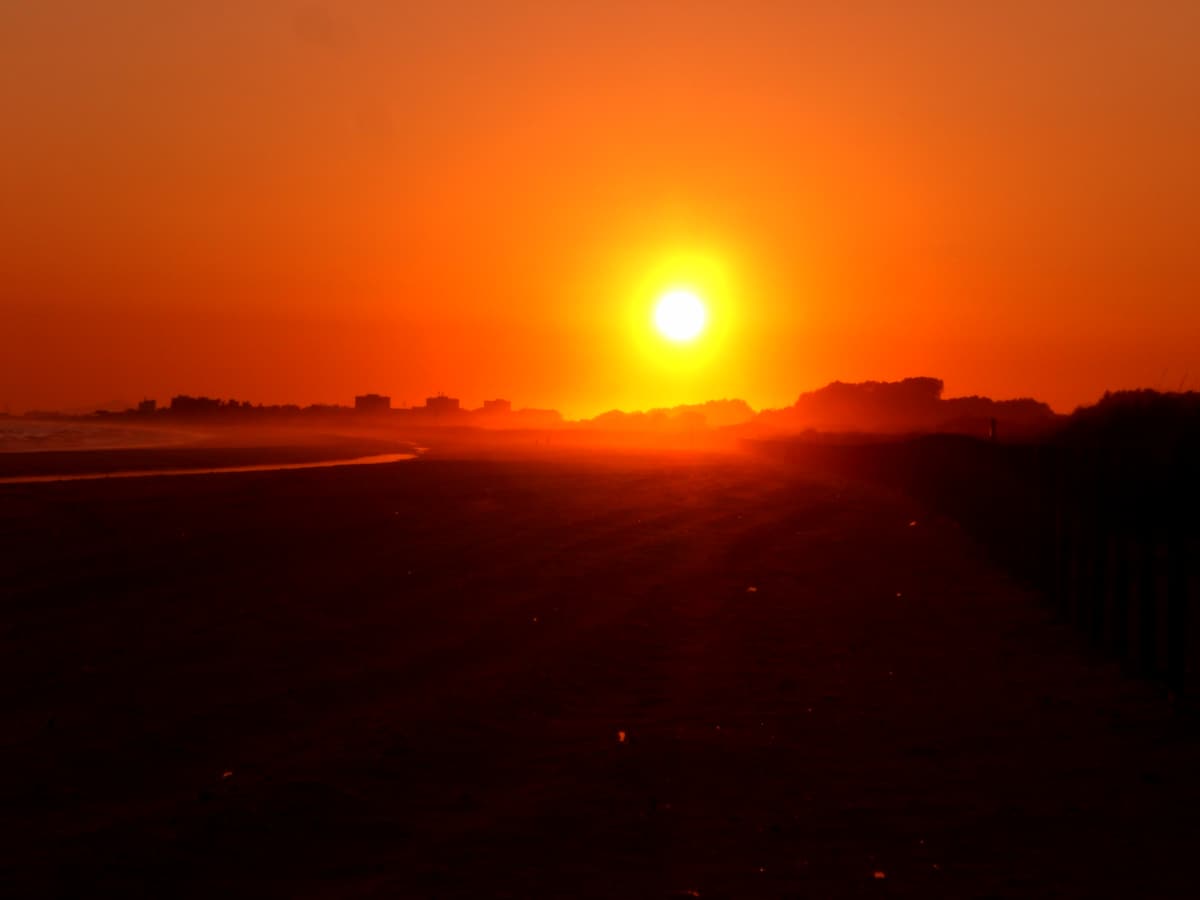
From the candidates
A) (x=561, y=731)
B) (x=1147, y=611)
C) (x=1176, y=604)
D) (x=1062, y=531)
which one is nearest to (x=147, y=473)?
(x=1062, y=531)

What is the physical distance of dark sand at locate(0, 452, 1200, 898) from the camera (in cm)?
627

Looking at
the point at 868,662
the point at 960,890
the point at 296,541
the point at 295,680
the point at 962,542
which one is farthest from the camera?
the point at 962,542

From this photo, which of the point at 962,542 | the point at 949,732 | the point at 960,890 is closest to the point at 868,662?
the point at 949,732

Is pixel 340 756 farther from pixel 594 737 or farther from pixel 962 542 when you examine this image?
pixel 962 542

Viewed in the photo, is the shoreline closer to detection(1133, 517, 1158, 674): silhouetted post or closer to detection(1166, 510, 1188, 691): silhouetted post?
detection(1133, 517, 1158, 674): silhouetted post

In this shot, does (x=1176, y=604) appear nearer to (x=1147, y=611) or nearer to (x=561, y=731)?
(x=1147, y=611)

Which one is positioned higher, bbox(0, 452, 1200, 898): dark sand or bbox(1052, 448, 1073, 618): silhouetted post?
bbox(1052, 448, 1073, 618): silhouetted post

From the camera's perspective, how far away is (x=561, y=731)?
8.87 meters

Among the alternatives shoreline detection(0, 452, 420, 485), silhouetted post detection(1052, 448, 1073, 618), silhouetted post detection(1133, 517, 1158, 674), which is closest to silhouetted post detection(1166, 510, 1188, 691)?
silhouetted post detection(1133, 517, 1158, 674)

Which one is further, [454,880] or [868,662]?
[868,662]

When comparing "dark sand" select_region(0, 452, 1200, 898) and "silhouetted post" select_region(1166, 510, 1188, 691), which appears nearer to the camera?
"dark sand" select_region(0, 452, 1200, 898)

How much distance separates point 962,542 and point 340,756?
15.3 m

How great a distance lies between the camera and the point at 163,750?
8281 mm

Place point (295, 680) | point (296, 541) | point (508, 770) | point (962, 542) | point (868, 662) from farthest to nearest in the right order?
point (962, 542) → point (296, 541) → point (868, 662) → point (295, 680) → point (508, 770)
